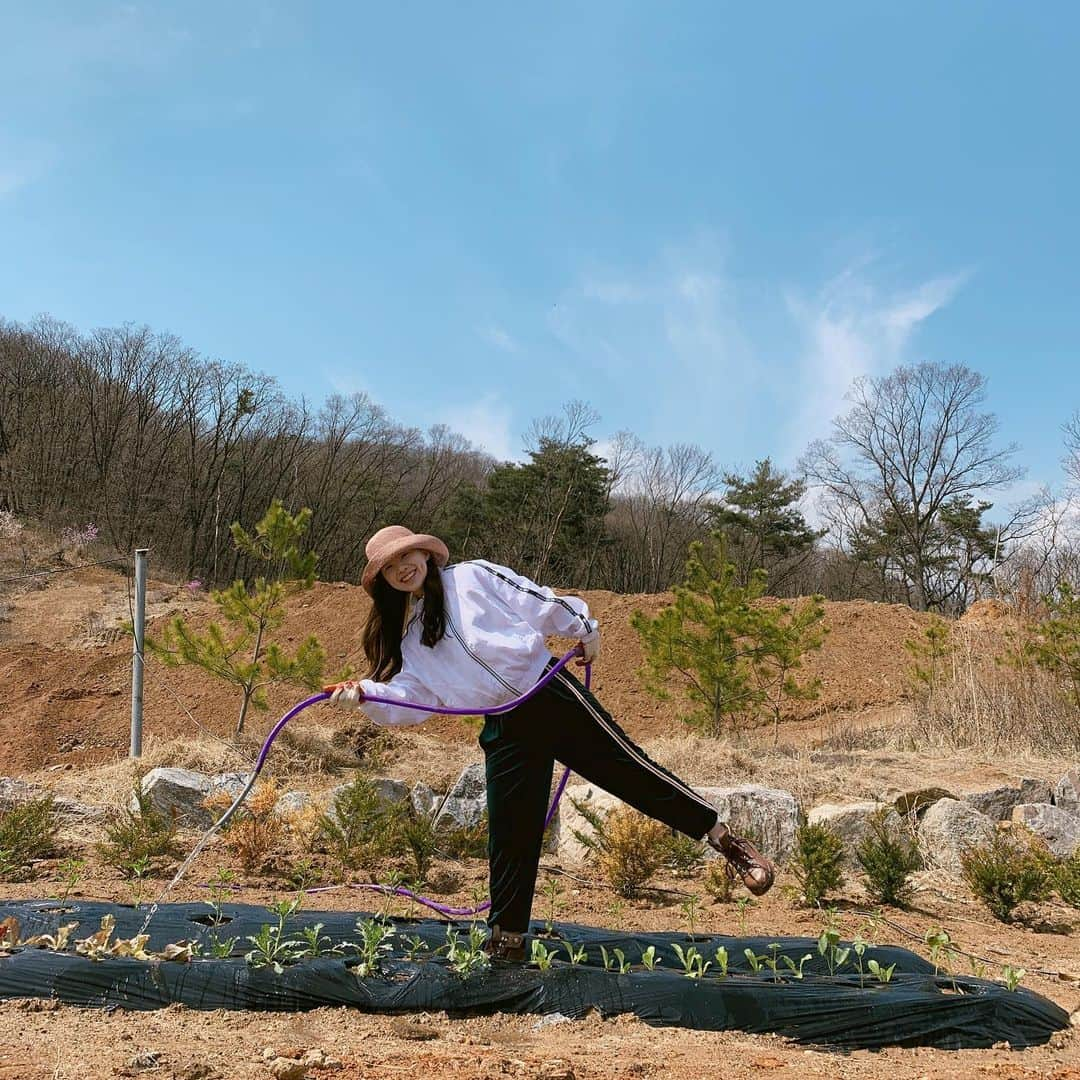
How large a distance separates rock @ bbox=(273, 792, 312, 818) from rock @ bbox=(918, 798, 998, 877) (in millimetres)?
3693

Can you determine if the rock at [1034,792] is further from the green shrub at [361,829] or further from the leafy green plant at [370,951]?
the leafy green plant at [370,951]

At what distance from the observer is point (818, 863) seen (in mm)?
4414

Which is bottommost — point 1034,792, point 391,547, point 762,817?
point 762,817

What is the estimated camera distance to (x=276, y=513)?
27.0 feet

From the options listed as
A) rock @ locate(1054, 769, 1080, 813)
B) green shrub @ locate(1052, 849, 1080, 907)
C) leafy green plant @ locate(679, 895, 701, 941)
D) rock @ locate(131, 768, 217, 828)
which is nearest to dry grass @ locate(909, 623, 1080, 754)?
rock @ locate(1054, 769, 1080, 813)

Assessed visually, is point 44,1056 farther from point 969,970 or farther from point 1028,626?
point 1028,626

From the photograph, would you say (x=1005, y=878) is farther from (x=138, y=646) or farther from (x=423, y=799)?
(x=138, y=646)

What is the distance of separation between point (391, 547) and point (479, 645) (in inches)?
18.0

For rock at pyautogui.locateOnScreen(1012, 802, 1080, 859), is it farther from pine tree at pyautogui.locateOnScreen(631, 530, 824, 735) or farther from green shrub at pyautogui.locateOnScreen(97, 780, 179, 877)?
green shrub at pyautogui.locateOnScreen(97, 780, 179, 877)

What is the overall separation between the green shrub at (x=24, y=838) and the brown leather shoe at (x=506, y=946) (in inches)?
113

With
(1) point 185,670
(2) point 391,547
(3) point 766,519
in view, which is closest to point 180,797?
(2) point 391,547

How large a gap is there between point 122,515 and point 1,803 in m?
21.2

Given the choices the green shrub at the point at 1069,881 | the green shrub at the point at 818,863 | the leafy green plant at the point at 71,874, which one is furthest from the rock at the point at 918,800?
the leafy green plant at the point at 71,874

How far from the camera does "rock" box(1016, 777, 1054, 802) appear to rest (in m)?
6.67
